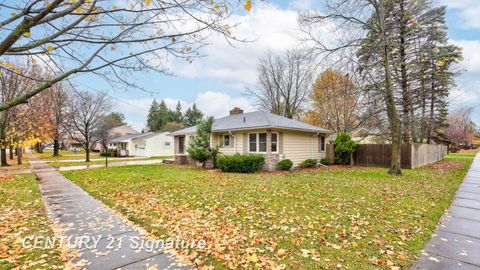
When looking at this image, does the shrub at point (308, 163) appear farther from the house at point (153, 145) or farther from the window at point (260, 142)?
the house at point (153, 145)

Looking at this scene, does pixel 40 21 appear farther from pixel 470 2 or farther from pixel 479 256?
pixel 470 2

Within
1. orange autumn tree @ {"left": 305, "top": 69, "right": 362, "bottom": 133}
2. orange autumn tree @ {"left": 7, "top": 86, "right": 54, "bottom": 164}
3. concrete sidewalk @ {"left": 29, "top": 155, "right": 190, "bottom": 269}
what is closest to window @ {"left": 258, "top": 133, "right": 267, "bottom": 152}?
orange autumn tree @ {"left": 305, "top": 69, "right": 362, "bottom": 133}

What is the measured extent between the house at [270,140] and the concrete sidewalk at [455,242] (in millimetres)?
9105

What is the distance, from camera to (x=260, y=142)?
15.2 m

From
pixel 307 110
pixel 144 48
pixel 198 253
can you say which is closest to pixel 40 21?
pixel 144 48

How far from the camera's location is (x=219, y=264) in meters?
3.35

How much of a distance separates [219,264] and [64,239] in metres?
2.84

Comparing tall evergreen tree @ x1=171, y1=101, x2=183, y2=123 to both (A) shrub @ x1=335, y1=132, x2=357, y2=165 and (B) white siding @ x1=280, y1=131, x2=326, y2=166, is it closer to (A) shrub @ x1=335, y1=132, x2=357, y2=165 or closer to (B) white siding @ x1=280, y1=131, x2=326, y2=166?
(B) white siding @ x1=280, y1=131, x2=326, y2=166

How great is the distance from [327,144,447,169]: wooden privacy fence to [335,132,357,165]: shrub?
486mm

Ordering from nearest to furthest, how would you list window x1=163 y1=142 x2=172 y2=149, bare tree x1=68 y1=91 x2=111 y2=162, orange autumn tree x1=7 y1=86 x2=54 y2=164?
orange autumn tree x1=7 y1=86 x2=54 y2=164, bare tree x1=68 y1=91 x2=111 y2=162, window x1=163 y1=142 x2=172 y2=149

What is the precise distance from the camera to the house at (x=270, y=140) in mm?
14719

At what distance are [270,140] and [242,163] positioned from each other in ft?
7.27

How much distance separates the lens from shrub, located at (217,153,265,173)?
14.0 m

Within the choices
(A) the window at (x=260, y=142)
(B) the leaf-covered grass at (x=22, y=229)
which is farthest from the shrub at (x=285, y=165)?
(B) the leaf-covered grass at (x=22, y=229)
